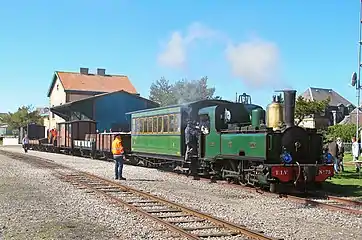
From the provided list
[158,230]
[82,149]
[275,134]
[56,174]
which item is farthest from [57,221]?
[82,149]

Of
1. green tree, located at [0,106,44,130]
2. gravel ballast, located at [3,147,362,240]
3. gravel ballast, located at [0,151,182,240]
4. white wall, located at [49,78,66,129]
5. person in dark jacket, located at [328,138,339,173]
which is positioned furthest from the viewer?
green tree, located at [0,106,44,130]

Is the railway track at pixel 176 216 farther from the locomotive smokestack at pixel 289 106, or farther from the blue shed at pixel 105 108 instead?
the blue shed at pixel 105 108

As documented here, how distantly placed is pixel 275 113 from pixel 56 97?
5668cm

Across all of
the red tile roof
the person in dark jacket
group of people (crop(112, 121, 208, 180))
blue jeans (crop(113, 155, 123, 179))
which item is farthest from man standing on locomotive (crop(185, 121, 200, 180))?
the red tile roof

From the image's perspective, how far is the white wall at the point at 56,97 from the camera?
63234 millimetres

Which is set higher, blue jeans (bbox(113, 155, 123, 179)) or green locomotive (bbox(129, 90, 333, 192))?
green locomotive (bbox(129, 90, 333, 192))

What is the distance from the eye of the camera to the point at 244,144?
14.1 metres

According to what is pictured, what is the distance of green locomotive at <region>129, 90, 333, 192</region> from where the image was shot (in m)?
13.2

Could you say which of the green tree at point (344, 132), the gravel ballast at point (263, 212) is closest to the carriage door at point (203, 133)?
the gravel ballast at point (263, 212)

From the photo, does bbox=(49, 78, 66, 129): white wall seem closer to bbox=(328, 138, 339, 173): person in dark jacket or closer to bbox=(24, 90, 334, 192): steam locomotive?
bbox=(24, 90, 334, 192): steam locomotive

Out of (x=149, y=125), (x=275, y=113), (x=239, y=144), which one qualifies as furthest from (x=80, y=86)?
(x=275, y=113)

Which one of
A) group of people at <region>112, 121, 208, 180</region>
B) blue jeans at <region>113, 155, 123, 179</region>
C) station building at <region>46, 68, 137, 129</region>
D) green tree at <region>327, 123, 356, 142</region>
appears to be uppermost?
station building at <region>46, 68, 137, 129</region>

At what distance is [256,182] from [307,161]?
63.5 inches

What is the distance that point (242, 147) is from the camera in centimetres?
1423
